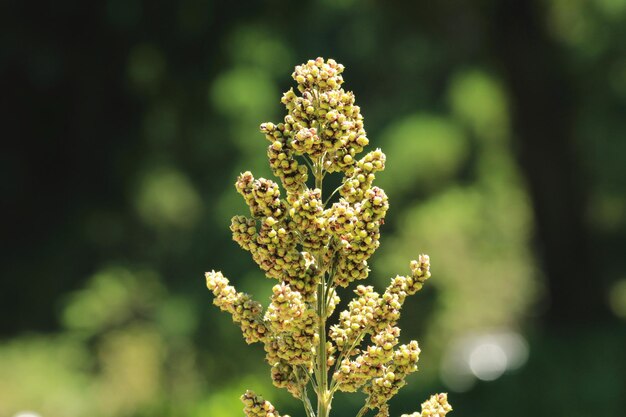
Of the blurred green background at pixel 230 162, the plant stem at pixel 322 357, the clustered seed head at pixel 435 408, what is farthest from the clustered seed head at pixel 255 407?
the blurred green background at pixel 230 162

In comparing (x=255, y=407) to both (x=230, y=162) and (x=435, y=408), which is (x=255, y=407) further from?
(x=230, y=162)

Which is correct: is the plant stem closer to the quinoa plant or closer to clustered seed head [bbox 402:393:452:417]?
the quinoa plant

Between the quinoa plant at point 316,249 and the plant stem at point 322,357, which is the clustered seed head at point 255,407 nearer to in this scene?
the quinoa plant at point 316,249

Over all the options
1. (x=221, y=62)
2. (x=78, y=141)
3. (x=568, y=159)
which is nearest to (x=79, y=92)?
(x=78, y=141)

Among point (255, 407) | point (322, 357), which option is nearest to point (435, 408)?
point (322, 357)

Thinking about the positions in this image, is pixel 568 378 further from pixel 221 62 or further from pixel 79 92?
pixel 79 92

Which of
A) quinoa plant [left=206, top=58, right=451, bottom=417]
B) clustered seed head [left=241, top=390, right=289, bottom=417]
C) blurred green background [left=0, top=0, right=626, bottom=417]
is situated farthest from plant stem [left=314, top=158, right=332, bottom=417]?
blurred green background [left=0, top=0, right=626, bottom=417]
